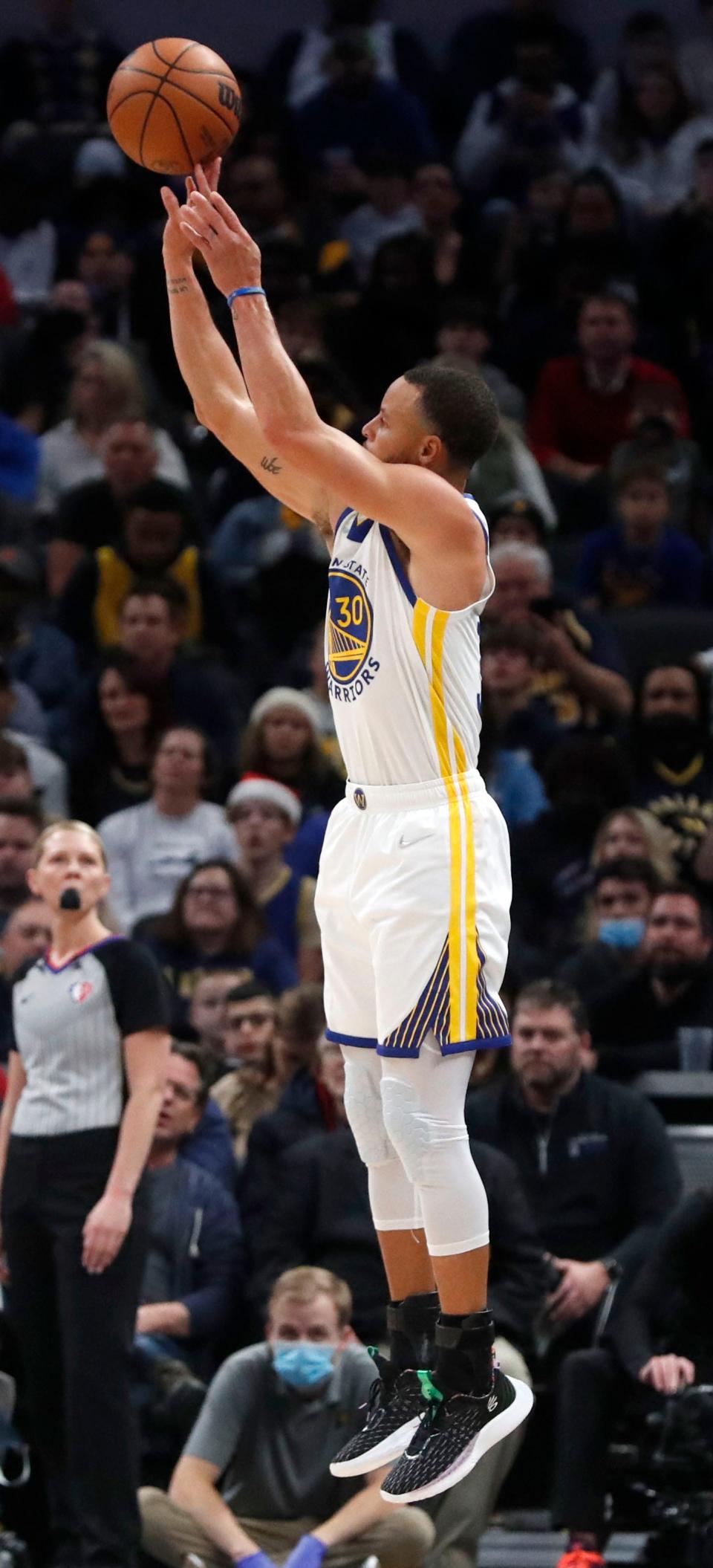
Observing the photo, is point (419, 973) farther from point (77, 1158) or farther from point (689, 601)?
point (689, 601)

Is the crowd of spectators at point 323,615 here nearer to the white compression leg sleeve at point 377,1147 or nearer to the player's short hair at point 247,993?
the player's short hair at point 247,993

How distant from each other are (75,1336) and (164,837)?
11.9ft

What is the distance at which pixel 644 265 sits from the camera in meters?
15.3

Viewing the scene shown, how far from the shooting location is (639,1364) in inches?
325

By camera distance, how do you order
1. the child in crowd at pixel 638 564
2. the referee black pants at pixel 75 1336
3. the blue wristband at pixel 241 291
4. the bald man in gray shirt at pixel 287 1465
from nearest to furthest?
the blue wristband at pixel 241 291
the referee black pants at pixel 75 1336
the bald man in gray shirt at pixel 287 1465
the child in crowd at pixel 638 564

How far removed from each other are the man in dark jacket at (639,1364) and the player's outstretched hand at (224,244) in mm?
4246

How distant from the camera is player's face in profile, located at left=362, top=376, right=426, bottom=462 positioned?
550 centimetres

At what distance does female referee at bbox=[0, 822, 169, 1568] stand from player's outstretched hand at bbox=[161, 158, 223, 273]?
267 centimetres

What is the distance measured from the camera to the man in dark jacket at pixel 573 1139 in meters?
8.88

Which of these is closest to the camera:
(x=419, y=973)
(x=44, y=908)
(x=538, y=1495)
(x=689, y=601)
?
(x=419, y=973)

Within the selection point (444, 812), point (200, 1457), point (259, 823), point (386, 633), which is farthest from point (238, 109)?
point (259, 823)

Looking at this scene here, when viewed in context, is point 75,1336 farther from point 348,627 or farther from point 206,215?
point 206,215

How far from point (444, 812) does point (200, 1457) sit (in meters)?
3.52

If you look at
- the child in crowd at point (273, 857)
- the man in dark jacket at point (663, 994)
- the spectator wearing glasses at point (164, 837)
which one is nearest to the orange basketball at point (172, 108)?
the man in dark jacket at point (663, 994)
